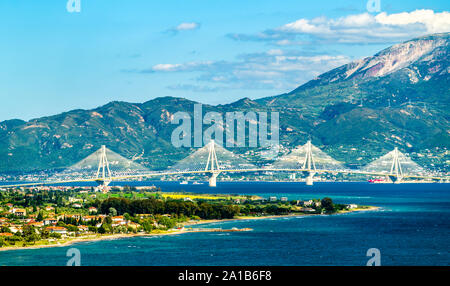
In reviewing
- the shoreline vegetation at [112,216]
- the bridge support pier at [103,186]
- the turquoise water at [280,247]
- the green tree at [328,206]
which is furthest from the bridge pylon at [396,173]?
the turquoise water at [280,247]

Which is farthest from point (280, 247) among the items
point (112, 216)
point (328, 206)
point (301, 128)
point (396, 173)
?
point (301, 128)

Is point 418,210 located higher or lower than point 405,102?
lower

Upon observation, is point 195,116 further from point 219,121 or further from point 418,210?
point 418,210

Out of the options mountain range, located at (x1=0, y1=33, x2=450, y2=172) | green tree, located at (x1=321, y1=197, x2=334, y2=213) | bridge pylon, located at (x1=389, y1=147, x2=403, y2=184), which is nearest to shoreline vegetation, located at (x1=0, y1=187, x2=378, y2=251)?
green tree, located at (x1=321, y1=197, x2=334, y2=213)

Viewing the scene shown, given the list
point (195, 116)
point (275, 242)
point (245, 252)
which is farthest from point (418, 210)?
point (195, 116)

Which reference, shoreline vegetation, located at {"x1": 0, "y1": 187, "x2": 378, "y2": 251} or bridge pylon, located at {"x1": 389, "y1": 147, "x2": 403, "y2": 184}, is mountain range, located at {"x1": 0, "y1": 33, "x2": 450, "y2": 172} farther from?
shoreline vegetation, located at {"x1": 0, "y1": 187, "x2": 378, "y2": 251}

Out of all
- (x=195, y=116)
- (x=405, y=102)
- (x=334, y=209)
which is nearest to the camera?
(x=334, y=209)

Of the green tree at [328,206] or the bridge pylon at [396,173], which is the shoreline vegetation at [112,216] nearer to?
the green tree at [328,206]
